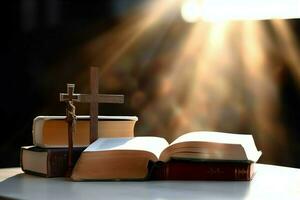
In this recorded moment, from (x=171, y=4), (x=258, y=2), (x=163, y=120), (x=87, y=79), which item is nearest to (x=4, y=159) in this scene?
(x=87, y=79)

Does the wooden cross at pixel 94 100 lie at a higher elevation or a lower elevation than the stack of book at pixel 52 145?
higher

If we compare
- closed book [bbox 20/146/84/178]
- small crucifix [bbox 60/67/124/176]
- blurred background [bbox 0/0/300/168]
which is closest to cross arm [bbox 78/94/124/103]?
small crucifix [bbox 60/67/124/176]

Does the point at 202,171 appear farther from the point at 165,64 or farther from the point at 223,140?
the point at 165,64

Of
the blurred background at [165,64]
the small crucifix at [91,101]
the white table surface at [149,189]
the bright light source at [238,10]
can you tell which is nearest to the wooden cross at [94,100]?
the small crucifix at [91,101]

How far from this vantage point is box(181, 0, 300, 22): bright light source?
1.90 meters

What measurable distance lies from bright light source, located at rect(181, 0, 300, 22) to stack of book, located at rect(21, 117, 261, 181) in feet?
2.86

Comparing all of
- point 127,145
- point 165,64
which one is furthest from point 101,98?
point 165,64

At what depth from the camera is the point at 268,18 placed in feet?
6.09

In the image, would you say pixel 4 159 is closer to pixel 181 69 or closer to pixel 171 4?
pixel 181 69

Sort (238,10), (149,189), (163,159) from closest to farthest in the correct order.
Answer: (149,189)
(163,159)
(238,10)

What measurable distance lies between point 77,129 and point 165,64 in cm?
85

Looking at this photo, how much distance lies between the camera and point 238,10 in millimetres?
1986

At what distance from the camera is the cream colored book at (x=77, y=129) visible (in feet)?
3.65

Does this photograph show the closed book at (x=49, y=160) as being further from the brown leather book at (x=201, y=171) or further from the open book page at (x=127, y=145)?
the brown leather book at (x=201, y=171)
